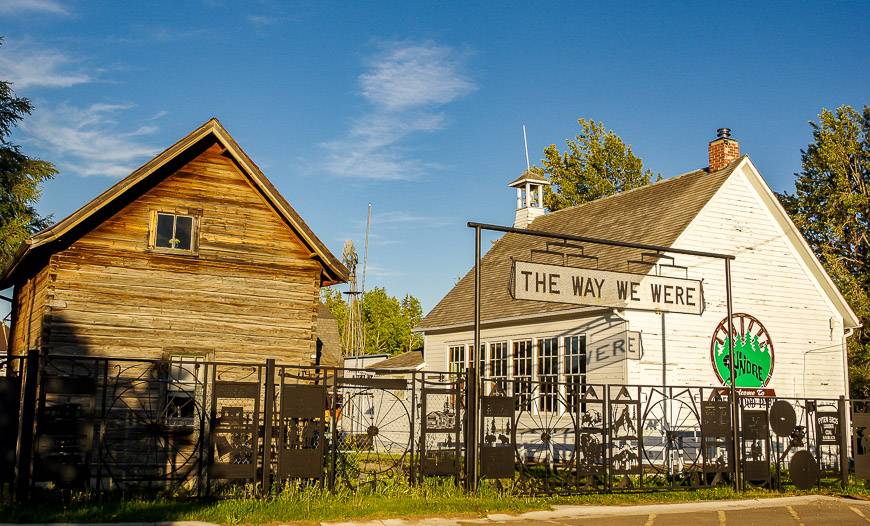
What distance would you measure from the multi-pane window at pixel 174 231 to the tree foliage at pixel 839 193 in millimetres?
29353

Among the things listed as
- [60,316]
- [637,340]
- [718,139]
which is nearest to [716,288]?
[637,340]

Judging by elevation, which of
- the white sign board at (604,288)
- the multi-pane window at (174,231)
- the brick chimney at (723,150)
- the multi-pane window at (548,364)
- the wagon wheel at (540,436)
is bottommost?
the wagon wheel at (540,436)

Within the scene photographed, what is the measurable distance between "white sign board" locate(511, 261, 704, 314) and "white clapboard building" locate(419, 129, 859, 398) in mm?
3342

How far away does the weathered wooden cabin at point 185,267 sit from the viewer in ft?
55.0

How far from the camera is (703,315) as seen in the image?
20.1 metres

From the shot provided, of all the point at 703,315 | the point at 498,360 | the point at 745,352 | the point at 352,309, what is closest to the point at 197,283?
the point at 498,360

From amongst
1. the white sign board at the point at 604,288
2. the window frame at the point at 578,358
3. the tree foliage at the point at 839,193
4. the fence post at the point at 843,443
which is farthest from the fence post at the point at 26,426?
the tree foliage at the point at 839,193

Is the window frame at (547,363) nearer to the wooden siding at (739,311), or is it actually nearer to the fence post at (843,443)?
the wooden siding at (739,311)

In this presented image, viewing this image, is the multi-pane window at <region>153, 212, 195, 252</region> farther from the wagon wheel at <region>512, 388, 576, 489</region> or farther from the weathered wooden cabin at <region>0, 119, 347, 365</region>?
the wagon wheel at <region>512, 388, 576, 489</region>

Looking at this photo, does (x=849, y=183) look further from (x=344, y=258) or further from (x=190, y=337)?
(x=344, y=258)

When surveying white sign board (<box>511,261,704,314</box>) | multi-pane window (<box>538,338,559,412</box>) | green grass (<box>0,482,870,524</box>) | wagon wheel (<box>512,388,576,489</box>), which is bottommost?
green grass (<box>0,482,870,524</box>)

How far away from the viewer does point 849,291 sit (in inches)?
1331

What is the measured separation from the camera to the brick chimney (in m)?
22.8

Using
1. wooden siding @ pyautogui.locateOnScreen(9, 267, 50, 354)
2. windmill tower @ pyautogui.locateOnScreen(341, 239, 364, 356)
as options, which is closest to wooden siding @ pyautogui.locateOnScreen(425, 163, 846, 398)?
wooden siding @ pyautogui.locateOnScreen(9, 267, 50, 354)
